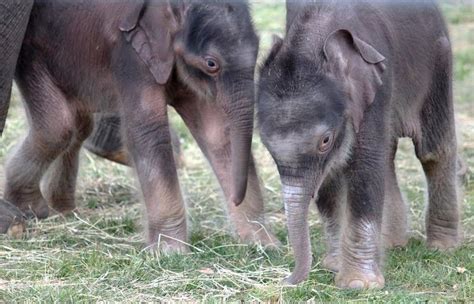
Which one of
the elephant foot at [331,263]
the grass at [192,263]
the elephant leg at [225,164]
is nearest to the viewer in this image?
the grass at [192,263]

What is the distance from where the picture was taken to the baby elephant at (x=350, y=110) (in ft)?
19.2

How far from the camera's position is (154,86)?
23.2ft

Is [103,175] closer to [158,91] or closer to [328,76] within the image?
[158,91]

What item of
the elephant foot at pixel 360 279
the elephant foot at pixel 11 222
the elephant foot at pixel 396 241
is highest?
the elephant foot at pixel 360 279

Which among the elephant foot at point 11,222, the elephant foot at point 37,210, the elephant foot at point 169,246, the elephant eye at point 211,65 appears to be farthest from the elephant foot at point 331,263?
the elephant foot at point 37,210

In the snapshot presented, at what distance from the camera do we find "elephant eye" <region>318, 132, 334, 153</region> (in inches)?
230

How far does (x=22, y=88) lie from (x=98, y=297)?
1973 mm

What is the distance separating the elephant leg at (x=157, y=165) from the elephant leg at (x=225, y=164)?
0.34m

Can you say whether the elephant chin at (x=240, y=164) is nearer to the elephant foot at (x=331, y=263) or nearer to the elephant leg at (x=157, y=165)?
the elephant leg at (x=157, y=165)

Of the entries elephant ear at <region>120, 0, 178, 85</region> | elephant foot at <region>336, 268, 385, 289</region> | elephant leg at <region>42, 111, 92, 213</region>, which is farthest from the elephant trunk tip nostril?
elephant leg at <region>42, 111, 92, 213</region>

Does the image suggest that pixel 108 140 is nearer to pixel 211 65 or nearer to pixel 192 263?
pixel 211 65

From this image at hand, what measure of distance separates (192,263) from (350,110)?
1.31 metres

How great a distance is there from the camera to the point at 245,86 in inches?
272

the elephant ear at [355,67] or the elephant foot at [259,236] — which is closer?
the elephant ear at [355,67]
